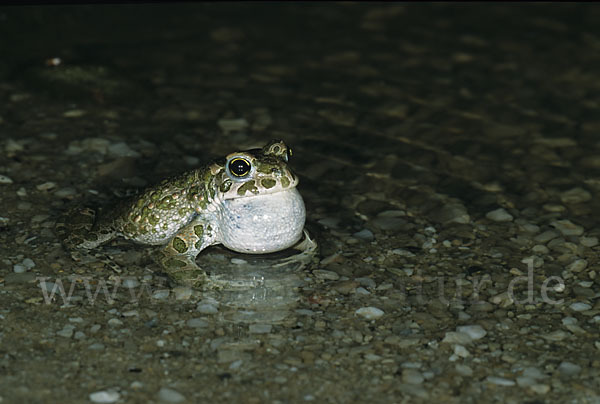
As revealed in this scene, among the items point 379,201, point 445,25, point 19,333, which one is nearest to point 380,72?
point 445,25

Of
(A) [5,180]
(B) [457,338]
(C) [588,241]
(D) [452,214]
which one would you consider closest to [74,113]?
(A) [5,180]

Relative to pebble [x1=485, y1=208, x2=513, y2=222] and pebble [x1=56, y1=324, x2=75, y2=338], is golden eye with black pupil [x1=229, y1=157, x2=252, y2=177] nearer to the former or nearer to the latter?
pebble [x1=56, y1=324, x2=75, y2=338]

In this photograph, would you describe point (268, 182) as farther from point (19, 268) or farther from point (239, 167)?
point (19, 268)

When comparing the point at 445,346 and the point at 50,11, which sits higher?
the point at 50,11

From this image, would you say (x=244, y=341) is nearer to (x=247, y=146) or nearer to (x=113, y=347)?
(x=113, y=347)

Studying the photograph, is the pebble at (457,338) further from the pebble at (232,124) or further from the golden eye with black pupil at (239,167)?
the pebble at (232,124)

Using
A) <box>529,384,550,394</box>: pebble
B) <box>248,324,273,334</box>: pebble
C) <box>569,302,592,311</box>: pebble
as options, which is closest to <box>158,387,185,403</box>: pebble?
<box>248,324,273,334</box>: pebble
